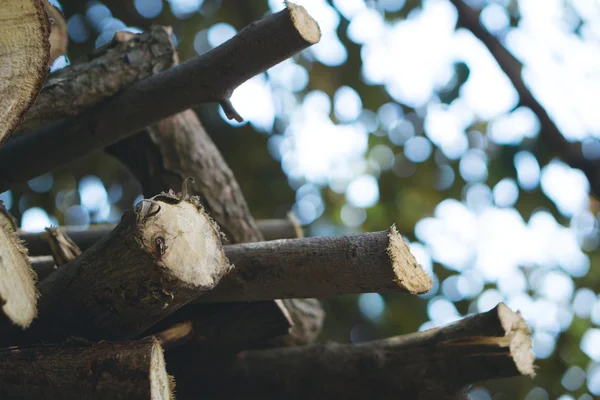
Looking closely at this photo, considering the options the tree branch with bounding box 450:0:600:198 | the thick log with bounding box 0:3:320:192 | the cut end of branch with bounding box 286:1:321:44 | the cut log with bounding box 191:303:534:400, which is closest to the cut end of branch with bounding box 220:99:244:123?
the thick log with bounding box 0:3:320:192

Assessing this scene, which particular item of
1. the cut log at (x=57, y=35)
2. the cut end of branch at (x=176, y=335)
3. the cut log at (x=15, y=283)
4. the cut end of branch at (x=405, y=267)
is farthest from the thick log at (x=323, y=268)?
the cut log at (x=57, y=35)

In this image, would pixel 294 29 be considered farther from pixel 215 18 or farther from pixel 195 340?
pixel 215 18

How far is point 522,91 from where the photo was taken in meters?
1.98

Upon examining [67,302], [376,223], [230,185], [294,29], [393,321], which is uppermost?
[294,29]

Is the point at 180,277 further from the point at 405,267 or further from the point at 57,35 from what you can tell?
the point at 57,35

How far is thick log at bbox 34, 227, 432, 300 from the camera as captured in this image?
0.94 metres

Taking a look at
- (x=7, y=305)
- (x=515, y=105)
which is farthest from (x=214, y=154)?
(x=515, y=105)

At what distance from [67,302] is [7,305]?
16 centimetres

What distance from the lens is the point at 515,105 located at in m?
2.10

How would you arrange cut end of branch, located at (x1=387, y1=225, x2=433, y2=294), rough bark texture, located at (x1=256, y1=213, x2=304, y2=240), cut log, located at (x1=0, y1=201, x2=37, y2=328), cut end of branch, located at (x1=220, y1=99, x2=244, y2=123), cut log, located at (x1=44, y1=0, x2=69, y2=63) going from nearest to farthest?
cut log, located at (x1=0, y1=201, x2=37, y2=328) < cut end of branch, located at (x1=387, y1=225, x2=433, y2=294) < cut end of branch, located at (x1=220, y1=99, x2=244, y2=123) < cut log, located at (x1=44, y1=0, x2=69, y2=63) < rough bark texture, located at (x1=256, y1=213, x2=304, y2=240)

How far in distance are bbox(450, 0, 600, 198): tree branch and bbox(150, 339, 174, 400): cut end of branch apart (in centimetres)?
148

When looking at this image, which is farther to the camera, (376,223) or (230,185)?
(376,223)

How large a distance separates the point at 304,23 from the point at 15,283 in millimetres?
576

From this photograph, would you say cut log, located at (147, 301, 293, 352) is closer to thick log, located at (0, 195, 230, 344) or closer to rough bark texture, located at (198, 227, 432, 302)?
rough bark texture, located at (198, 227, 432, 302)
